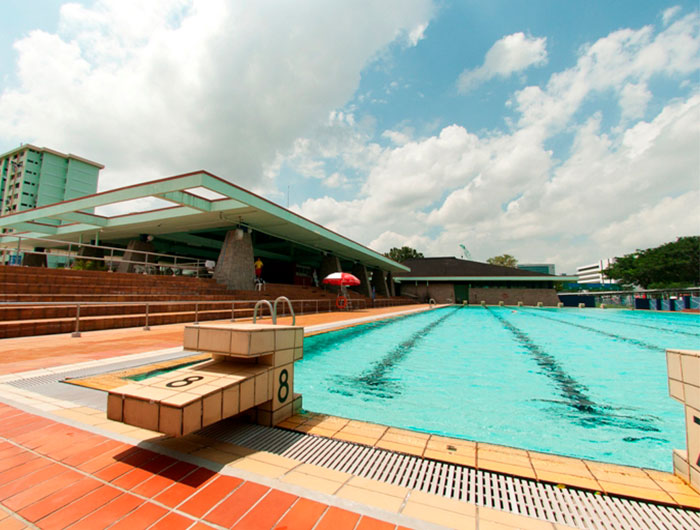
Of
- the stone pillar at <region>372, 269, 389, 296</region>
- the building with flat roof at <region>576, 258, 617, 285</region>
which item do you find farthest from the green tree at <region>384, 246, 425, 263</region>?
the building with flat roof at <region>576, 258, 617, 285</region>

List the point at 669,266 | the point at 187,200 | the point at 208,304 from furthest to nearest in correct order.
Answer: the point at 669,266 < the point at 187,200 < the point at 208,304

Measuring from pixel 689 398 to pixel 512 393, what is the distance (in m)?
3.19

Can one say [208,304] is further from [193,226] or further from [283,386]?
A: [283,386]

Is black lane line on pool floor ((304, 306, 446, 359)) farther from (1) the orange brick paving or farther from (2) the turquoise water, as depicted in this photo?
(1) the orange brick paving

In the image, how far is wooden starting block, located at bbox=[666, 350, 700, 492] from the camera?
1755 millimetres

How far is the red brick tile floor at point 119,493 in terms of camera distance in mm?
1398

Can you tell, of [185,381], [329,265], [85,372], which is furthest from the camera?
[329,265]

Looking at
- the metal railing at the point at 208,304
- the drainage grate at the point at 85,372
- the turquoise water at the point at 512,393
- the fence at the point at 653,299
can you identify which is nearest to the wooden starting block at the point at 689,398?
the turquoise water at the point at 512,393

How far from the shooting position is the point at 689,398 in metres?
1.81

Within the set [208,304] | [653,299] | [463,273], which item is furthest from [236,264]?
[653,299]

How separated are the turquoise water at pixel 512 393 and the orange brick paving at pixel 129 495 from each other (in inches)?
88.7

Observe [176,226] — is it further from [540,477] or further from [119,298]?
[540,477]

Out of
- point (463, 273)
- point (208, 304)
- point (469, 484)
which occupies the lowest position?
point (469, 484)

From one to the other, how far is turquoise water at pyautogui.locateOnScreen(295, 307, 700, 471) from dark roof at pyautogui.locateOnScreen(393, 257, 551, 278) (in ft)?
110
